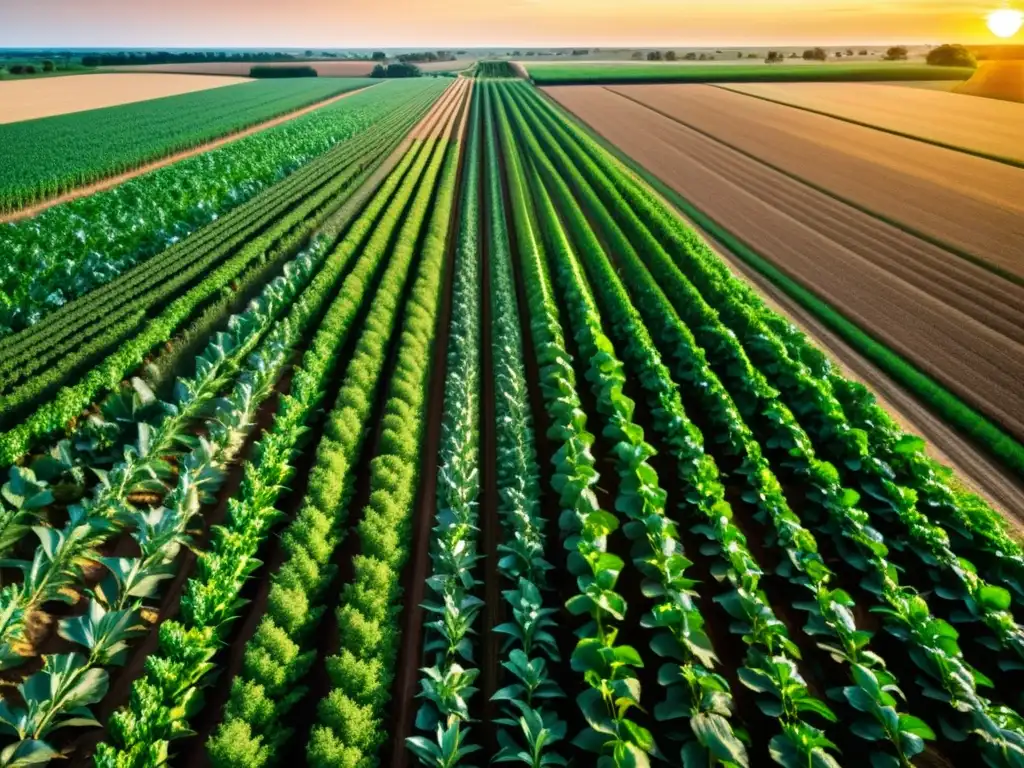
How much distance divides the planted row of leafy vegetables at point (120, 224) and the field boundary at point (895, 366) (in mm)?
20991

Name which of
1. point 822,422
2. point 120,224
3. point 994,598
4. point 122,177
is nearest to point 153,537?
point 994,598

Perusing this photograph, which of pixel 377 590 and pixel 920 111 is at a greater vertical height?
pixel 920 111

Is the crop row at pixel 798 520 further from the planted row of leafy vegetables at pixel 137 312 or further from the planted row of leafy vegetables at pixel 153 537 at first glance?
the planted row of leafy vegetables at pixel 137 312

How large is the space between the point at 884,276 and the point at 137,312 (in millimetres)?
22158

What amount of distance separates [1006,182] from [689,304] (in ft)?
89.7

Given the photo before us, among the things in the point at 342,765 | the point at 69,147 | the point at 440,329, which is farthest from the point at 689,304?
the point at 69,147

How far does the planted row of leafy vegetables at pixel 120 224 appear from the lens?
16062mm

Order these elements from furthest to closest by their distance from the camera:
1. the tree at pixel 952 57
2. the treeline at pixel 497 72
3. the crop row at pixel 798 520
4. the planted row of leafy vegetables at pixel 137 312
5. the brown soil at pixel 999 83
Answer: the treeline at pixel 497 72 → the tree at pixel 952 57 → the brown soil at pixel 999 83 → the planted row of leafy vegetables at pixel 137 312 → the crop row at pixel 798 520

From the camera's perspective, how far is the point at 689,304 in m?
14.8

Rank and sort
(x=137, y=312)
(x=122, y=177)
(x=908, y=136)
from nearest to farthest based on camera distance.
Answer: (x=137, y=312) < (x=122, y=177) < (x=908, y=136)

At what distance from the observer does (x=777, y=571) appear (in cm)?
760

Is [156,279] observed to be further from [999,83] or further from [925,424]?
[999,83]

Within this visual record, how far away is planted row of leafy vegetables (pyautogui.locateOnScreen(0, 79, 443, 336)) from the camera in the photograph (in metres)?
16.1

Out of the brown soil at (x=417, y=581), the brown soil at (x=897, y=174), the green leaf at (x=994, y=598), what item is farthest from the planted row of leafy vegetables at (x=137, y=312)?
the brown soil at (x=897, y=174)
